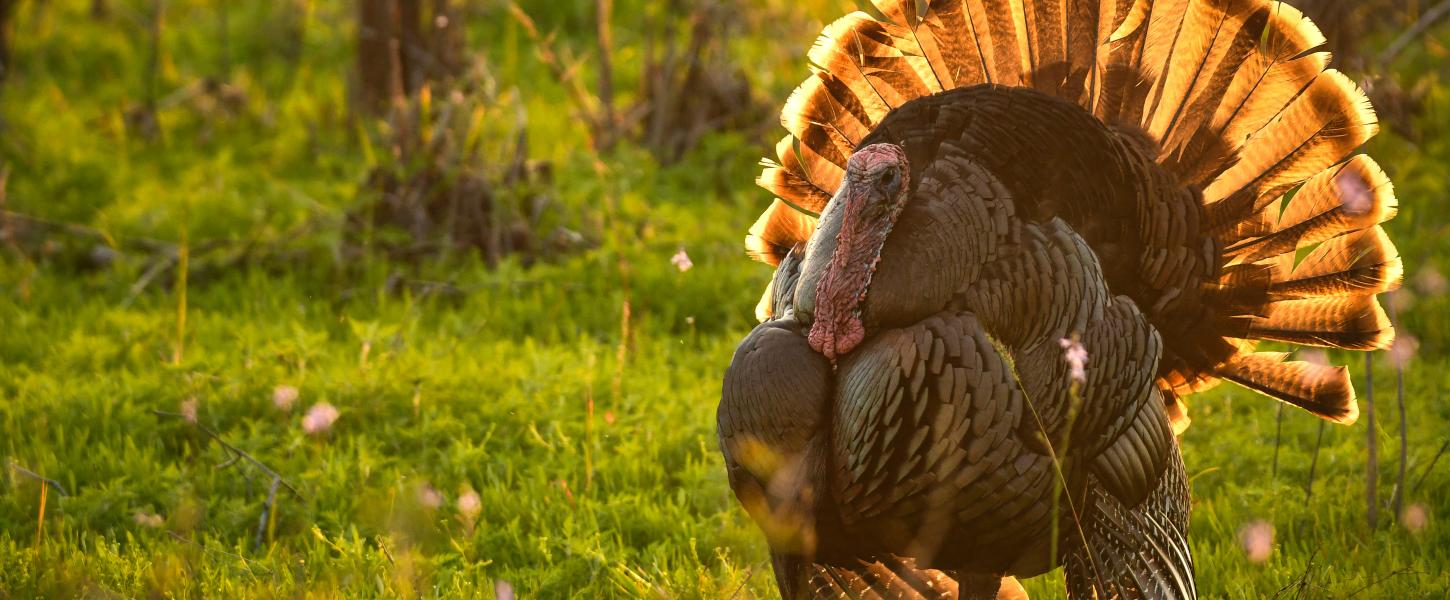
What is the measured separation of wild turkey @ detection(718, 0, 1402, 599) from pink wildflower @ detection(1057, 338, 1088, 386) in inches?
1.1

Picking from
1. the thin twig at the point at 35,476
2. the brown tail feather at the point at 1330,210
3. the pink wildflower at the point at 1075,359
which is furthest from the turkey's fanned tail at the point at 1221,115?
the thin twig at the point at 35,476

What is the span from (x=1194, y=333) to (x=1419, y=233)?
2818 mm

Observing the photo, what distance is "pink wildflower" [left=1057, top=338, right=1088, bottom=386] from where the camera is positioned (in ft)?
9.44

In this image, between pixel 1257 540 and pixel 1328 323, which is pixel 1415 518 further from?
pixel 1328 323

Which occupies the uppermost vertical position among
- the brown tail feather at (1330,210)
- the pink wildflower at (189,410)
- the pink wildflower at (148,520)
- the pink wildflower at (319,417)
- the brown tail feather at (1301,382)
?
the brown tail feather at (1330,210)

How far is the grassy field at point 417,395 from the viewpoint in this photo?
12.3ft

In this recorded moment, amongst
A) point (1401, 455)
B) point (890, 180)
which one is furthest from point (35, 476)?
point (1401, 455)

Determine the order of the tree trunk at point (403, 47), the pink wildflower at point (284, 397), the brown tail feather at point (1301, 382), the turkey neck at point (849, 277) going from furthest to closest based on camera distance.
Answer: the tree trunk at point (403, 47) < the pink wildflower at point (284, 397) < the brown tail feather at point (1301, 382) < the turkey neck at point (849, 277)

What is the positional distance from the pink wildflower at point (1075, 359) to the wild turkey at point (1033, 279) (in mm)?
27

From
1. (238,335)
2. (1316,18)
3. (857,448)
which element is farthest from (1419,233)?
(238,335)

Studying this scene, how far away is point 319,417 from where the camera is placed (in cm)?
413

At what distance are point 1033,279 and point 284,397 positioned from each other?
7.21 ft

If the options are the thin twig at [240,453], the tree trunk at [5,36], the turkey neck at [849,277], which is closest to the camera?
the turkey neck at [849,277]

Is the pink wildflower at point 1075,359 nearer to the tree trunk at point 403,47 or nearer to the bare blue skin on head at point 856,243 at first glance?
the bare blue skin on head at point 856,243
